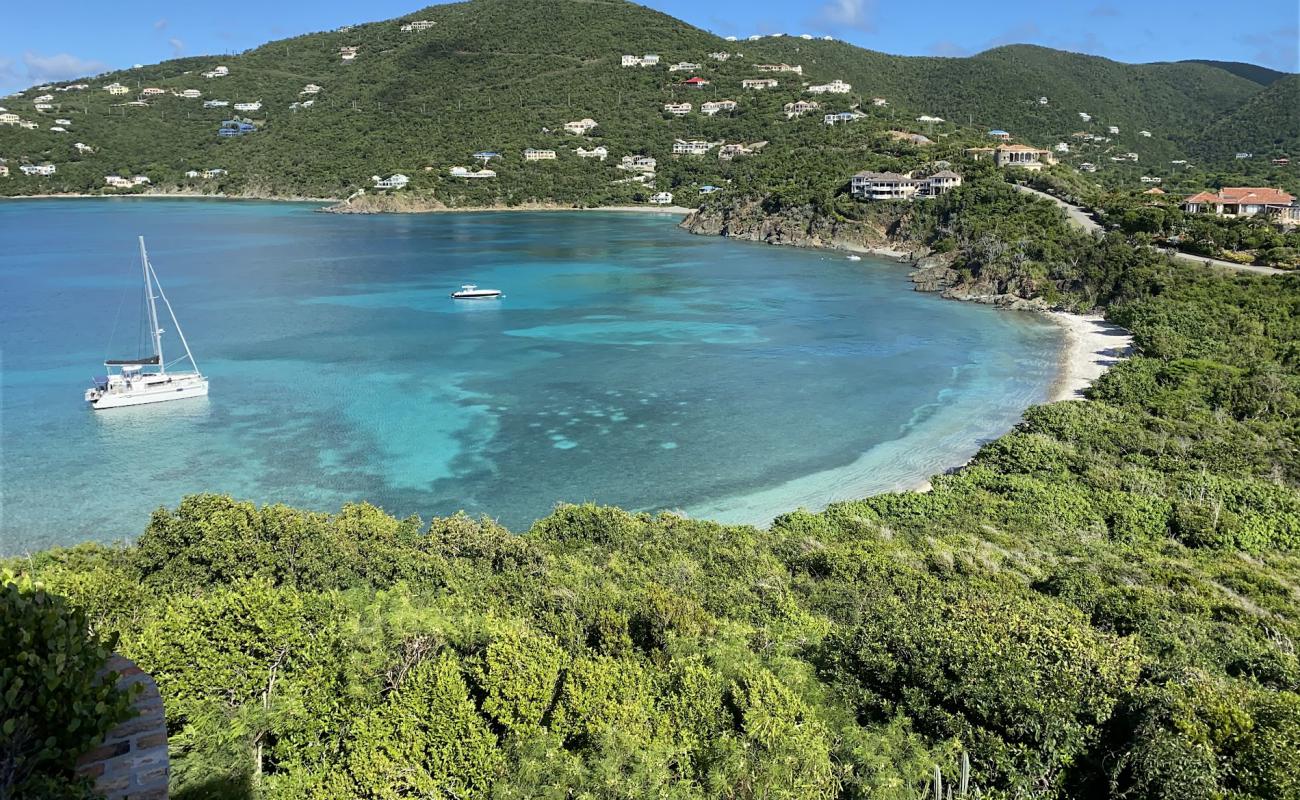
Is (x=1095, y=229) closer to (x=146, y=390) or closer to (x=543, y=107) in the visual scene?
(x=146, y=390)

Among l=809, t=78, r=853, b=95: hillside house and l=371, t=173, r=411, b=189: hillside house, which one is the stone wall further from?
l=809, t=78, r=853, b=95: hillside house

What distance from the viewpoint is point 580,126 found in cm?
13900

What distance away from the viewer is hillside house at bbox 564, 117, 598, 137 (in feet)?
453

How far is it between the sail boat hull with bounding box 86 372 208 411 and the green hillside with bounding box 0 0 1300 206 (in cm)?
8710

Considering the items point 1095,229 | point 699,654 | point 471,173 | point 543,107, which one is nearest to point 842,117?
point 543,107

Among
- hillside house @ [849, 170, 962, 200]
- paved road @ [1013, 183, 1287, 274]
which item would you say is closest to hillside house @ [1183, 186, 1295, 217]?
paved road @ [1013, 183, 1287, 274]

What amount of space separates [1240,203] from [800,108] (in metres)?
76.9

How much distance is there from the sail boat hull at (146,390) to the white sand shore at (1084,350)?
36241 mm

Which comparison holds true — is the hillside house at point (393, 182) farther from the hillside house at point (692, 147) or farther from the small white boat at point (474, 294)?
the small white boat at point (474, 294)

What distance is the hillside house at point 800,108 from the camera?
420ft

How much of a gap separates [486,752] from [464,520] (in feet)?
30.6

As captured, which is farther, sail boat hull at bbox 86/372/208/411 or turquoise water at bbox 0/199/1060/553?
sail boat hull at bbox 86/372/208/411

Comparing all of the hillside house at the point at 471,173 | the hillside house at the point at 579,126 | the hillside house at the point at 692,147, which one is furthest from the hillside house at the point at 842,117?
the hillside house at the point at 471,173

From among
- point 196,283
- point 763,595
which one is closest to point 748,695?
point 763,595
